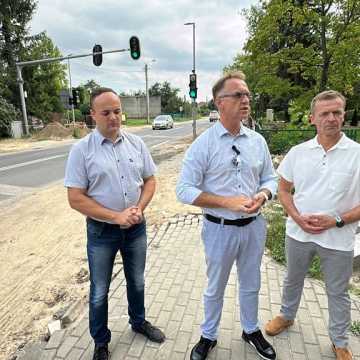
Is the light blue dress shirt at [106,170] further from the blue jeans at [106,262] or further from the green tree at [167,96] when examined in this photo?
the green tree at [167,96]

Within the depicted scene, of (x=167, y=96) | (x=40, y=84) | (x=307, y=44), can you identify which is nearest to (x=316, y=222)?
(x=307, y=44)

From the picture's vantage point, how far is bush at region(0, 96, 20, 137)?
2447 cm

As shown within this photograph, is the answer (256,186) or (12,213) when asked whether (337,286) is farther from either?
(12,213)

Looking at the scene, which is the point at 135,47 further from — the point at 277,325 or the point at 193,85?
the point at 277,325

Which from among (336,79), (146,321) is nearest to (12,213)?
(146,321)

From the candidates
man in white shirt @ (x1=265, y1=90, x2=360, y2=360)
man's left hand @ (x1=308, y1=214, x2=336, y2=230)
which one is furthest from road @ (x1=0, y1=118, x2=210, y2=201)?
man's left hand @ (x1=308, y1=214, x2=336, y2=230)

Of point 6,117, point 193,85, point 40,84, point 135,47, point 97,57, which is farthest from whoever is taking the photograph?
point 40,84

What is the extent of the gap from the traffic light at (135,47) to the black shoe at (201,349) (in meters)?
15.6

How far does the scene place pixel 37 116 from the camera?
3350cm

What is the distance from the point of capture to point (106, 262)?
249 centimetres

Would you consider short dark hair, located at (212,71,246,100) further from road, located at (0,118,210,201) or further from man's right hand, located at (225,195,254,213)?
road, located at (0,118,210,201)

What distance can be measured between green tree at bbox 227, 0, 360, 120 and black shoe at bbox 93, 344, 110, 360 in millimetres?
11154

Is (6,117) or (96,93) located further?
(6,117)

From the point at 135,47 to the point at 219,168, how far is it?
1531 centimetres
